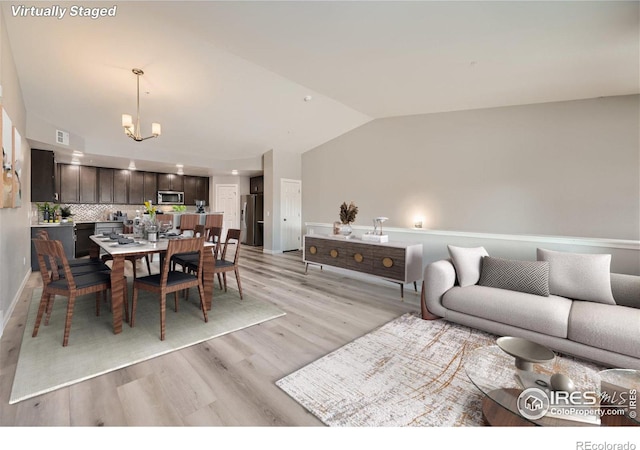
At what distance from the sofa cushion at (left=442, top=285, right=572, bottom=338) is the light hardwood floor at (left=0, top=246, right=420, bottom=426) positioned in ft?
2.34

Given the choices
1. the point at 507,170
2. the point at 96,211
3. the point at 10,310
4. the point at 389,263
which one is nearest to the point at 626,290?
the point at 389,263

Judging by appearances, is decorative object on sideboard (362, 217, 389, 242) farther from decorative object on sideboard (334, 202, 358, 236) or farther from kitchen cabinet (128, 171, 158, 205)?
kitchen cabinet (128, 171, 158, 205)

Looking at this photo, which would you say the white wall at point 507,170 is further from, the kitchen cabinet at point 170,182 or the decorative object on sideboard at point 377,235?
the kitchen cabinet at point 170,182

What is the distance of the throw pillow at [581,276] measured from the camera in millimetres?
2393

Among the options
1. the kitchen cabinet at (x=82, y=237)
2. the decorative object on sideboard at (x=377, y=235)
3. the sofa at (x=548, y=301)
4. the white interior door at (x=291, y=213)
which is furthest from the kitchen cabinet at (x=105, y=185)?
the sofa at (x=548, y=301)

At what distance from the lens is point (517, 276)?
265 centimetres

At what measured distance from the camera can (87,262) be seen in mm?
3266

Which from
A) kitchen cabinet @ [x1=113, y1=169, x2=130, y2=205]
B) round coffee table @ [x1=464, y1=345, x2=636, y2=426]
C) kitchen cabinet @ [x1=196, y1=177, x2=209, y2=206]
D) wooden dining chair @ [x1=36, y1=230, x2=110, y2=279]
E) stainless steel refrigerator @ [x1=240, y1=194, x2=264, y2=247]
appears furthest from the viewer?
kitchen cabinet @ [x1=196, y1=177, x2=209, y2=206]

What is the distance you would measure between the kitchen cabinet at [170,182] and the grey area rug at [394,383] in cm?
785

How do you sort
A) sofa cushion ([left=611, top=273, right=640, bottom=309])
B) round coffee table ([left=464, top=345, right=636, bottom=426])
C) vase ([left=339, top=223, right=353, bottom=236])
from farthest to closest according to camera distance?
vase ([left=339, top=223, right=353, bottom=236])
sofa cushion ([left=611, top=273, right=640, bottom=309])
round coffee table ([left=464, top=345, right=636, bottom=426])

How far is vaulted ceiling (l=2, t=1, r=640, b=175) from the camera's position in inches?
97.7

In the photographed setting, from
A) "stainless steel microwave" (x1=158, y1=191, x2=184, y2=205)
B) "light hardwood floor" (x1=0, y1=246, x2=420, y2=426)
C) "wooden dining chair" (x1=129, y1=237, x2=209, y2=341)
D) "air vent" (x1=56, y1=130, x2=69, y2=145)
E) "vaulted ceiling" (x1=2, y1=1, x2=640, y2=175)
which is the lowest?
"light hardwood floor" (x1=0, y1=246, x2=420, y2=426)

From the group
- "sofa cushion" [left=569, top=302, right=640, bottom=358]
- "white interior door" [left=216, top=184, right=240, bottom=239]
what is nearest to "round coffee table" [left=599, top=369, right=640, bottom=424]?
"sofa cushion" [left=569, top=302, right=640, bottom=358]
